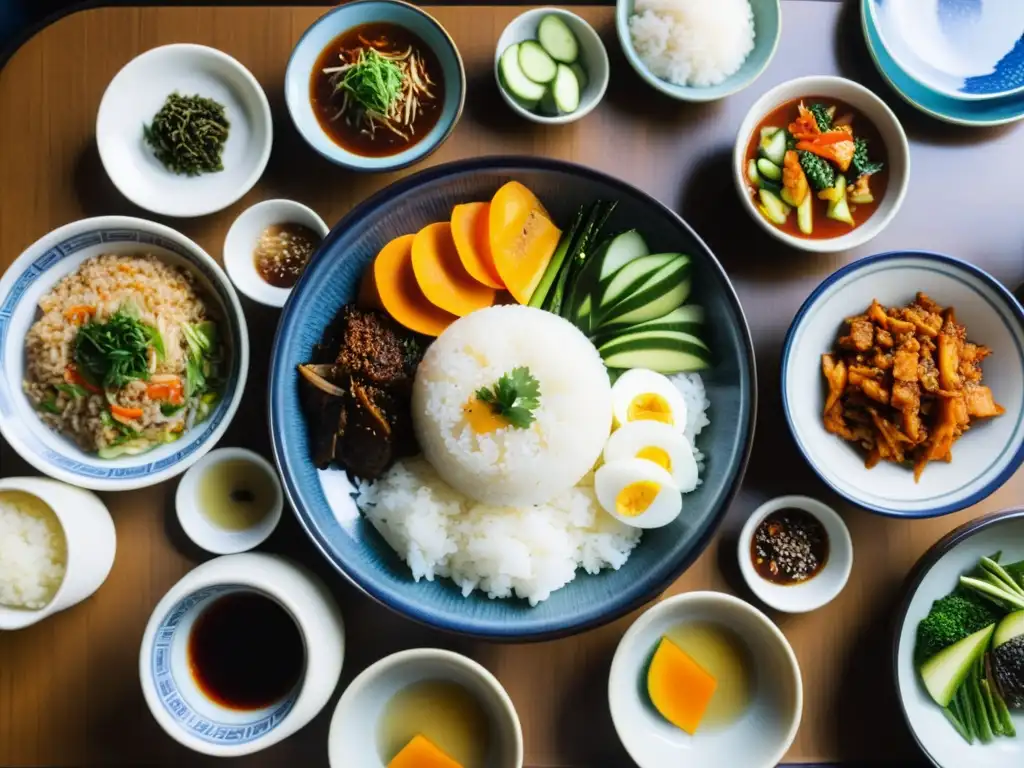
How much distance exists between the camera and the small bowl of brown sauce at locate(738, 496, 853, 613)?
258 centimetres

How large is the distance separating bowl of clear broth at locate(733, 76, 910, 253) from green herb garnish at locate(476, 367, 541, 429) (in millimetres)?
969

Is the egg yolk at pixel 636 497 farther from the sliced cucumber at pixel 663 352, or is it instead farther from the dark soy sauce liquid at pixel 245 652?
the dark soy sauce liquid at pixel 245 652

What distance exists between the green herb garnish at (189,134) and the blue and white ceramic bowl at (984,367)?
78.7 inches

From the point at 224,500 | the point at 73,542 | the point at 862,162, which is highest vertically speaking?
the point at 862,162

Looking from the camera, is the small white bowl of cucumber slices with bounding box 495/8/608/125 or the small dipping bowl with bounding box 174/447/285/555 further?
the small white bowl of cucumber slices with bounding box 495/8/608/125

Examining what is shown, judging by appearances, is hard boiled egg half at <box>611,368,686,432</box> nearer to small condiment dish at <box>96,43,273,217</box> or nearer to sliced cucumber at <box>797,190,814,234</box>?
sliced cucumber at <box>797,190,814,234</box>

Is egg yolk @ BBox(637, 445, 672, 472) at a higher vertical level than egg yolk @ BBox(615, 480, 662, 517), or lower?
higher

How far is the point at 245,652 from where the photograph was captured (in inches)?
99.0

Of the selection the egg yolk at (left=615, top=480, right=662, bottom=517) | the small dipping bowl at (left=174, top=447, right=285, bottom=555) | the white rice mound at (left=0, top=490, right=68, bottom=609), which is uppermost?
the egg yolk at (left=615, top=480, right=662, bottom=517)

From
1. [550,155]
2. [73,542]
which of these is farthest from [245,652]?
[550,155]

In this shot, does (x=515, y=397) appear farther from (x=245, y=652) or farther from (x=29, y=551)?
(x=29, y=551)

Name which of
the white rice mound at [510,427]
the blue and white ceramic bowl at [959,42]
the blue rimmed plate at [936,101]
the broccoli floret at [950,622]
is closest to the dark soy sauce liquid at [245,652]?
the white rice mound at [510,427]

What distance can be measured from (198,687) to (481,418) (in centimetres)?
120

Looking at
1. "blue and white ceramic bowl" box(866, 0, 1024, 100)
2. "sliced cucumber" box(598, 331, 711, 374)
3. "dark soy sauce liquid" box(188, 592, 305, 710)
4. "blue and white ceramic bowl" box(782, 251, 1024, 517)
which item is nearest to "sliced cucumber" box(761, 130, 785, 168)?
"blue and white ceramic bowl" box(782, 251, 1024, 517)
